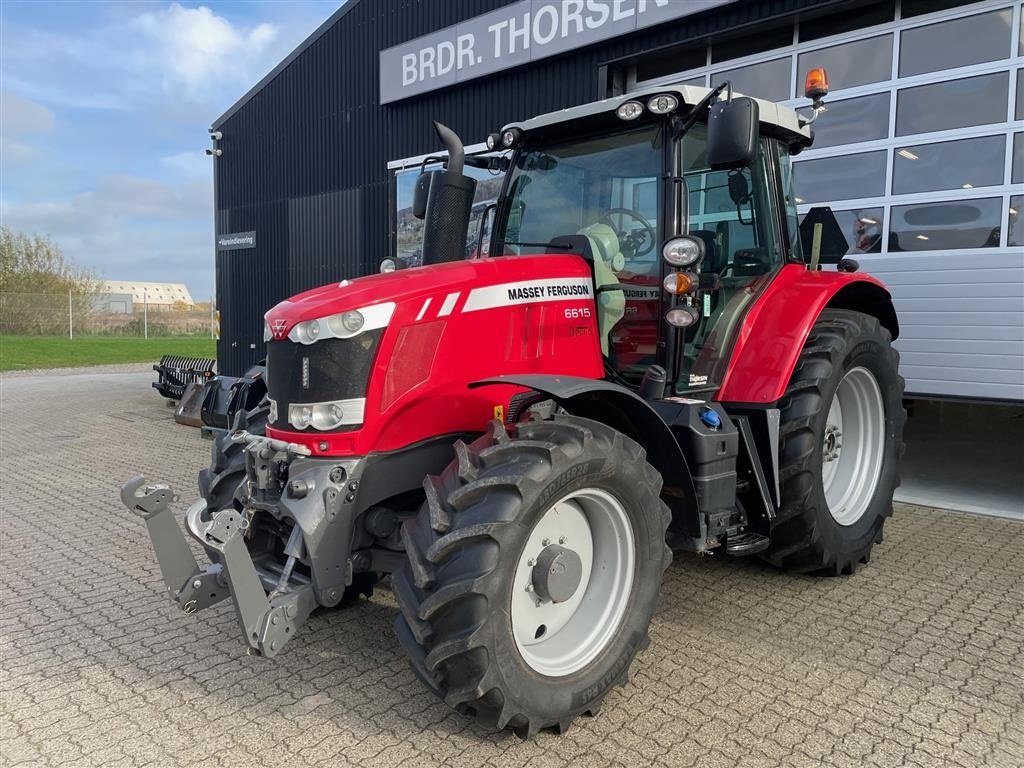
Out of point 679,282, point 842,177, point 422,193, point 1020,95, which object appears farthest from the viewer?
point 842,177

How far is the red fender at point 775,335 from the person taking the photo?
11.8ft

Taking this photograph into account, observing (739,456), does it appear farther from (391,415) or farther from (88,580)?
(88,580)

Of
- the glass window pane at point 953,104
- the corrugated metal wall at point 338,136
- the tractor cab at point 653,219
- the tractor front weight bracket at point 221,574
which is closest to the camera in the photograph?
the tractor front weight bracket at point 221,574

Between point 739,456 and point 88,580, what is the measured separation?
3481mm

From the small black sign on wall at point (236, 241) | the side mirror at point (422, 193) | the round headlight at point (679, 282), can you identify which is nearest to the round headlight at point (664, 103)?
the round headlight at point (679, 282)

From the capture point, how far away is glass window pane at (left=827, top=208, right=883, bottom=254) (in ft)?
21.4

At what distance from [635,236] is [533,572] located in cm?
168

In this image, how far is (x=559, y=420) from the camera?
105 inches

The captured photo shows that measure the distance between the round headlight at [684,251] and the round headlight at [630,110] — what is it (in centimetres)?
60

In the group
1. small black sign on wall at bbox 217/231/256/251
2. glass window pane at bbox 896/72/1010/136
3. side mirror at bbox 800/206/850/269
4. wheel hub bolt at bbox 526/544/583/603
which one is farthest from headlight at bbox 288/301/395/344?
small black sign on wall at bbox 217/231/256/251

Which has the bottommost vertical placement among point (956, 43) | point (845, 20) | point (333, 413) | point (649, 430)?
point (649, 430)

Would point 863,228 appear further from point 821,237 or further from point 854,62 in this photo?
point 821,237

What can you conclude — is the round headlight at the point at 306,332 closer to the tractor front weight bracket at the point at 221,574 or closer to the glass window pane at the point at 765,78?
the tractor front weight bracket at the point at 221,574

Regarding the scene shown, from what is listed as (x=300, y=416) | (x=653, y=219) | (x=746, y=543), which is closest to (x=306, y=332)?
(x=300, y=416)
